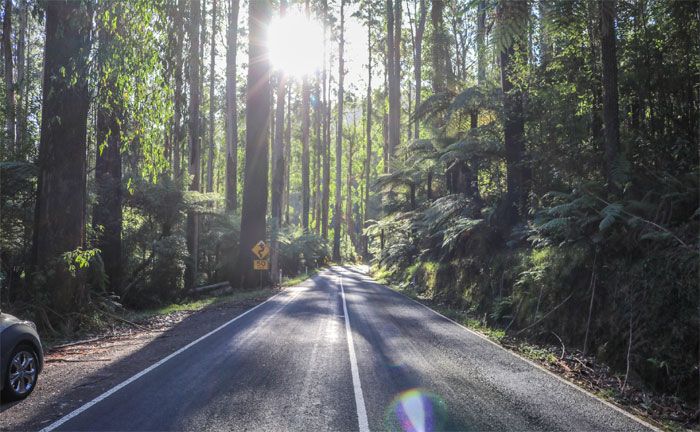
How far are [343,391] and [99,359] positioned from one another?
455cm

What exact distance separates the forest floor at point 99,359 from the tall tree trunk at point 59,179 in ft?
4.66

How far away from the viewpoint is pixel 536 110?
13.5 m

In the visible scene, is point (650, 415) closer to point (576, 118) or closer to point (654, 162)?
point (654, 162)

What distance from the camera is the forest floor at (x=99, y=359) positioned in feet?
18.5

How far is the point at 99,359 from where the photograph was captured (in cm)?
830

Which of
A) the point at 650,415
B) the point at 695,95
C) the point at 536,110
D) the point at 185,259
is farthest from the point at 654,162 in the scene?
the point at 185,259

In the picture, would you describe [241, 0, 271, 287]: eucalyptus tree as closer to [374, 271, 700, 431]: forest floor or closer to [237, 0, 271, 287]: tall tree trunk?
[237, 0, 271, 287]: tall tree trunk

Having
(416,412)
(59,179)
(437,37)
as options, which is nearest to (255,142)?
(437,37)

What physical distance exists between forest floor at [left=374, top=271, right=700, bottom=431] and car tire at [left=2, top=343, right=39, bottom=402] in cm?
756

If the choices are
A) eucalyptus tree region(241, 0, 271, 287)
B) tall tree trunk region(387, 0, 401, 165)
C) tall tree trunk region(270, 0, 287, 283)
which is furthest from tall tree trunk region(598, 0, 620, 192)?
tall tree trunk region(387, 0, 401, 165)

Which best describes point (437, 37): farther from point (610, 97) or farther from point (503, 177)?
point (610, 97)

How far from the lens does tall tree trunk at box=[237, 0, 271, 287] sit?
23656mm

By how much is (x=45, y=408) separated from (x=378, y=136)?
63.4m

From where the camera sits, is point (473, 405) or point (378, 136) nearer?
point (473, 405)
